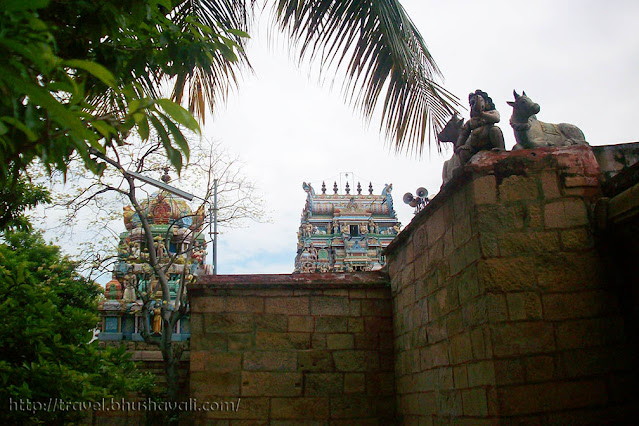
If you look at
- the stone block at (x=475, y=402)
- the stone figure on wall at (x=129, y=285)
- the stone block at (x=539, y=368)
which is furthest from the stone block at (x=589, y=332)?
the stone figure on wall at (x=129, y=285)

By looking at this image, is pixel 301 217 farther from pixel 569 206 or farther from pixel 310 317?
pixel 569 206

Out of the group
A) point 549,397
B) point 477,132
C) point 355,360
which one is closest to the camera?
point 549,397

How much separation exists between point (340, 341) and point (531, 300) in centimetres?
313

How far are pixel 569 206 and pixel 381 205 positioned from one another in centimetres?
2870

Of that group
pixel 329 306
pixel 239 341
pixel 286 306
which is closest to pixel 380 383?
pixel 329 306

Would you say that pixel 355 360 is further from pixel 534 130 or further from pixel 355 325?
pixel 534 130

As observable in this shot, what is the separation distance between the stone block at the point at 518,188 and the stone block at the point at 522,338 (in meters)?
0.93

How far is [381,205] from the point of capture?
32.8 m

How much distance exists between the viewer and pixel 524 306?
13.1 feet

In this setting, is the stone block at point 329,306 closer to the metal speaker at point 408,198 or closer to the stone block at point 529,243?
the stone block at point 529,243

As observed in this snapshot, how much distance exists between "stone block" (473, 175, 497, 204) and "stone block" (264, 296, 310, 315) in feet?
10.3

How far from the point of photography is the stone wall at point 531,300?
3832 millimetres

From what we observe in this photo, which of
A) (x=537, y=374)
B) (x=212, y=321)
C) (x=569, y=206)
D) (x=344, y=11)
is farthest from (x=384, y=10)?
(x=212, y=321)

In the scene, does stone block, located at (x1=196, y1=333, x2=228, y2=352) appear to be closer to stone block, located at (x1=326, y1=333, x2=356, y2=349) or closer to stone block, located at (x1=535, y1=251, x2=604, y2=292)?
stone block, located at (x1=326, y1=333, x2=356, y2=349)
